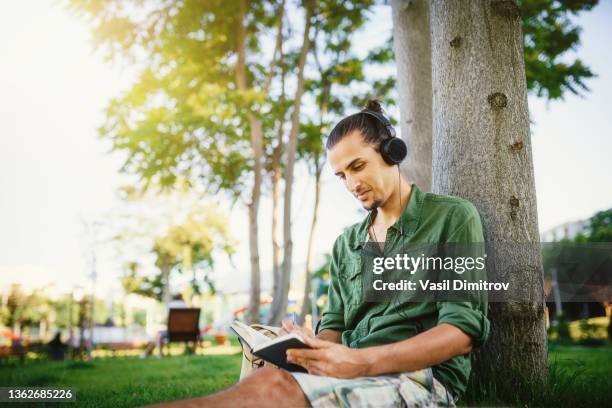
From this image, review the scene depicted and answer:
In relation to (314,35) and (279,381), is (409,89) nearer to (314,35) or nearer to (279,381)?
(279,381)

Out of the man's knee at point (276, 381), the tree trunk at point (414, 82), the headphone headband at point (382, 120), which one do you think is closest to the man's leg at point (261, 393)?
the man's knee at point (276, 381)

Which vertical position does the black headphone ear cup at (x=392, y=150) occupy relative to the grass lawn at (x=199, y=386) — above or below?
above

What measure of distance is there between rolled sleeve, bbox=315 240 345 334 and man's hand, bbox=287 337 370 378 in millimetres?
688

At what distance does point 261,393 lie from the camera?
137cm

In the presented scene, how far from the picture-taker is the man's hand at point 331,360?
1515 millimetres

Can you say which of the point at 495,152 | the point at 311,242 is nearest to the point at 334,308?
the point at 495,152

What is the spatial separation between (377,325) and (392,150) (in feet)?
2.62

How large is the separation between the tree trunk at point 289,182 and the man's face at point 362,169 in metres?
8.02

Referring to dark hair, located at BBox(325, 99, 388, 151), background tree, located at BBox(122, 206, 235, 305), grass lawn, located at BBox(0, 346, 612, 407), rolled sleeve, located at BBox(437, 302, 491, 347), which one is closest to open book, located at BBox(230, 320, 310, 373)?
rolled sleeve, located at BBox(437, 302, 491, 347)

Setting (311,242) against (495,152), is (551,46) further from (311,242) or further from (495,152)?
(311,242)

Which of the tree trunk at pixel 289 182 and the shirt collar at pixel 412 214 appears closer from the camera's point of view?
the shirt collar at pixel 412 214

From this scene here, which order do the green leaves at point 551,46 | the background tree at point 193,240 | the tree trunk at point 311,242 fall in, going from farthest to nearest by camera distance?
1. the background tree at point 193,240
2. the tree trunk at point 311,242
3. the green leaves at point 551,46

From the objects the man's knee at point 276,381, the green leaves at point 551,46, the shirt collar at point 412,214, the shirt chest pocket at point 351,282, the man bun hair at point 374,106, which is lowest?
the man's knee at point 276,381

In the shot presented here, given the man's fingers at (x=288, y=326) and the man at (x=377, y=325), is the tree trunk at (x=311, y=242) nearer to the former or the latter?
the man at (x=377, y=325)
